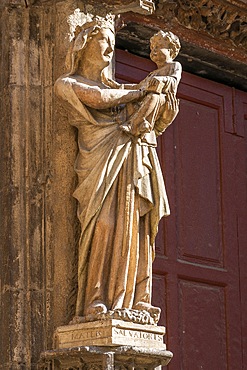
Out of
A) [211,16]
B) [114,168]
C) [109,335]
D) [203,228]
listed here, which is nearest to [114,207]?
[114,168]

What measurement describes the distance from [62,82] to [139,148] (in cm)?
49

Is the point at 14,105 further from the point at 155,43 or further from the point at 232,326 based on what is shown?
the point at 232,326

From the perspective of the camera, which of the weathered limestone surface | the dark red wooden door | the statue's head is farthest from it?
the dark red wooden door

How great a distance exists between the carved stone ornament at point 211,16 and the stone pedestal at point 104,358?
231 centimetres

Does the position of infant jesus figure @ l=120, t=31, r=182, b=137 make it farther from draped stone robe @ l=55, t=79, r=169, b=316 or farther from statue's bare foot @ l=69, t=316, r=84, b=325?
statue's bare foot @ l=69, t=316, r=84, b=325

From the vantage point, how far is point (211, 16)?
9.37 metres

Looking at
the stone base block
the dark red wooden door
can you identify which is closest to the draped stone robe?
the stone base block

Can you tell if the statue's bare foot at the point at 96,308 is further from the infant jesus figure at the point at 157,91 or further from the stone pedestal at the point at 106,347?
the infant jesus figure at the point at 157,91

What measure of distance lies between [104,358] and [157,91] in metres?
1.34

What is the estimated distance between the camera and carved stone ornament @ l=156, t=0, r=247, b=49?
9.23 m

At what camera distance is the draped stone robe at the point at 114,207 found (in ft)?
25.4

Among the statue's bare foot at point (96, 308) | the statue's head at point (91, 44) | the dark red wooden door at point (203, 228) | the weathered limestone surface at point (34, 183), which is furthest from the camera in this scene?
the dark red wooden door at point (203, 228)

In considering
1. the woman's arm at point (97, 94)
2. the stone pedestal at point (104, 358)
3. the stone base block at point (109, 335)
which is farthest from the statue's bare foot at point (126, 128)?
the stone pedestal at point (104, 358)

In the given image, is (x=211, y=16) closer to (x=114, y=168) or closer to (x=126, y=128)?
(x=126, y=128)
